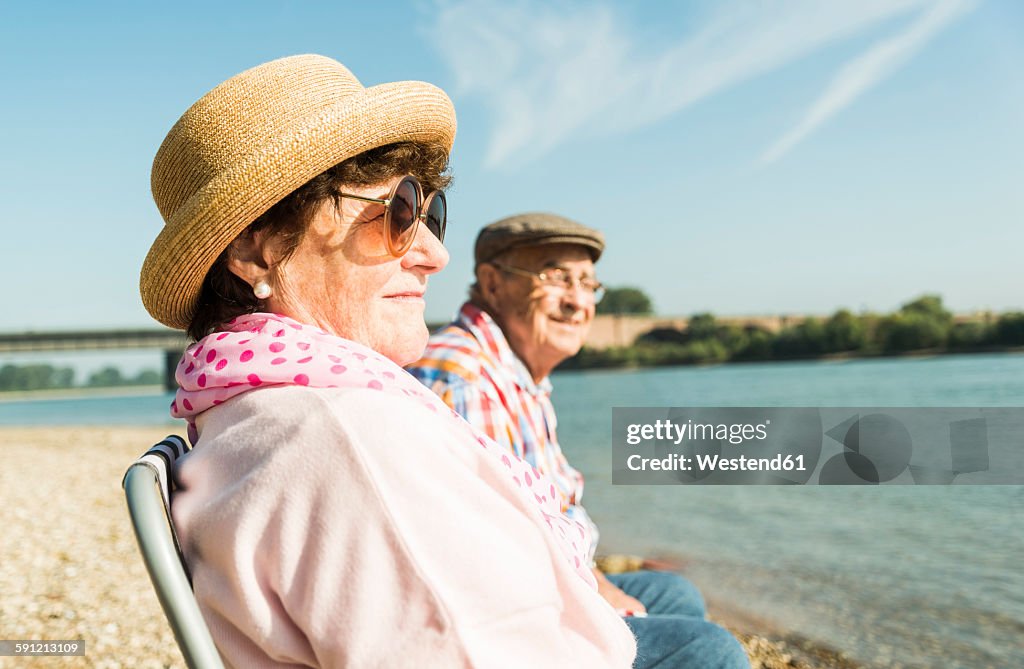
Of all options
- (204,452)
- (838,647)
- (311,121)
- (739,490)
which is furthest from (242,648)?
(739,490)

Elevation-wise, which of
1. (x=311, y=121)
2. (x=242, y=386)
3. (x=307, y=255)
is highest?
(x=311, y=121)

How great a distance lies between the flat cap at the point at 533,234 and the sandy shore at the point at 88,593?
259 centimetres

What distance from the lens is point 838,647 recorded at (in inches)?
220

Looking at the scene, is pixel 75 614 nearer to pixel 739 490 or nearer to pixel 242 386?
pixel 242 386

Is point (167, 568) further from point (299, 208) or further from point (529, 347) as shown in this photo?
point (529, 347)

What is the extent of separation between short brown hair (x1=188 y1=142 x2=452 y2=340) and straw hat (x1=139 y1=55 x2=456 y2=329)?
0.03m

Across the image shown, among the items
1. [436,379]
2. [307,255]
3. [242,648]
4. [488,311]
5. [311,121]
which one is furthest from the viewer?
[488,311]

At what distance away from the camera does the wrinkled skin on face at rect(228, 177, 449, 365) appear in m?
1.46

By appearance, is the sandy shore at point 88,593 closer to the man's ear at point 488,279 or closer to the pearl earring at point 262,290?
the man's ear at point 488,279

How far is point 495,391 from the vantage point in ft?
10.0

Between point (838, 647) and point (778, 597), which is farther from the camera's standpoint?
point (778, 597)

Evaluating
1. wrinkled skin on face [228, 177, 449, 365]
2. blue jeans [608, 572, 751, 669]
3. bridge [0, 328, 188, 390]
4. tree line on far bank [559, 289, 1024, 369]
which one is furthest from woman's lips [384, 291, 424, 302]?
tree line on far bank [559, 289, 1024, 369]

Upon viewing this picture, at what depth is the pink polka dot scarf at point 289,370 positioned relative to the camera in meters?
1.22

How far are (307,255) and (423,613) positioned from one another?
0.71m
